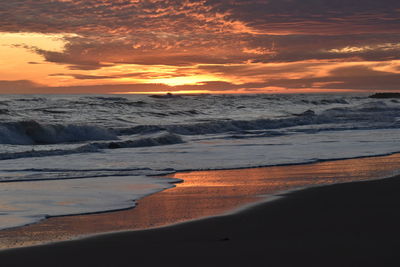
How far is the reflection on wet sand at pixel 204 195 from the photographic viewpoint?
5973mm

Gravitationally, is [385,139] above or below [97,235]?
below

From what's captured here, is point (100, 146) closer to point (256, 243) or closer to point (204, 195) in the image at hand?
point (204, 195)

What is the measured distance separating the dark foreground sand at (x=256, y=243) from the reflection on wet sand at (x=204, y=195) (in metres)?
0.41

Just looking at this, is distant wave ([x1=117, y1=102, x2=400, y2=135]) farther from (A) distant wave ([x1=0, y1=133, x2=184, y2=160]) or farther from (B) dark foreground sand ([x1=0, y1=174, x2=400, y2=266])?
(B) dark foreground sand ([x1=0, y1=174, x2=400, y2=266])

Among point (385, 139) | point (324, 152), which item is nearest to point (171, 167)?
point (324, 152)

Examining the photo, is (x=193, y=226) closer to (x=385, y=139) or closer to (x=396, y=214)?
(x=396, y=214)

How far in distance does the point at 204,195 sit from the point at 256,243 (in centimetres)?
289

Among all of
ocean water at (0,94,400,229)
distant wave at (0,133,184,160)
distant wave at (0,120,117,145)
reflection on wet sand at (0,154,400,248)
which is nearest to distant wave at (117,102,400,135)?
ocean water at (0,94,400,229)

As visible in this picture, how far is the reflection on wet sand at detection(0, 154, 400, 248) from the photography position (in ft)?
19.6

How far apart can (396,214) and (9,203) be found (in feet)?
16.7

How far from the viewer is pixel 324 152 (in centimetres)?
1430

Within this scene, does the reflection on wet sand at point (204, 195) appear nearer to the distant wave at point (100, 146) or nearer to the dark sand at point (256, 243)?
the dark sand at point (256, 243)

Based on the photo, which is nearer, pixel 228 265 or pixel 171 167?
pixel 228 265

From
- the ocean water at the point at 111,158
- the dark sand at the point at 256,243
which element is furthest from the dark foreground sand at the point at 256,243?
the ocean water at the point at 111,158
